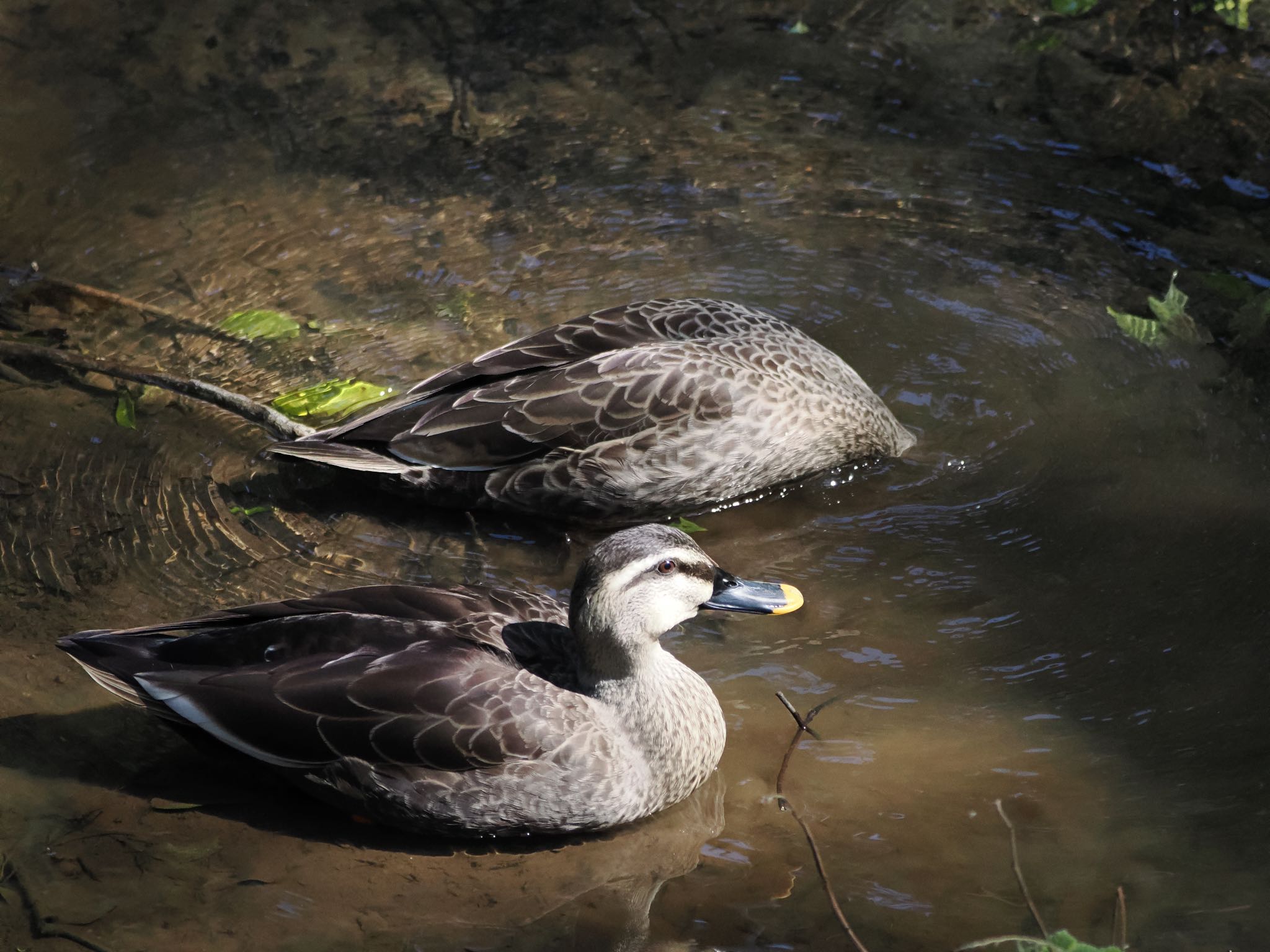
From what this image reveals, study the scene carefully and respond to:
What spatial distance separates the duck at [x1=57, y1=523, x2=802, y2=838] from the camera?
15.4 feet

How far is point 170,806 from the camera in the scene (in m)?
4.82

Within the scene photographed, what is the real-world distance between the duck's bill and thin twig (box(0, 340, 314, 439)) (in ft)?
8.03

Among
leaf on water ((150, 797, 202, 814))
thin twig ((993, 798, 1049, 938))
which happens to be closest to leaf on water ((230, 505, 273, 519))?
leaf on water ((150, 797, 202, 814))

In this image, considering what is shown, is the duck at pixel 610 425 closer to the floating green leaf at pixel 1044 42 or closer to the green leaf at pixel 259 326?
the green leaf at pixel 259 326

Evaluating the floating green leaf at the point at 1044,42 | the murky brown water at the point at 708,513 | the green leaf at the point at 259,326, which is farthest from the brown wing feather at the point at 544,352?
the floating green leaf at the point at 1044,42

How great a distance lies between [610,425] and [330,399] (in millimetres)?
1595

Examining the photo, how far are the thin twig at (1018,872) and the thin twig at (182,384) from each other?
12.3 ft

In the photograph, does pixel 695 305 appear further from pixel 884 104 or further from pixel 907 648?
pixel 884 104

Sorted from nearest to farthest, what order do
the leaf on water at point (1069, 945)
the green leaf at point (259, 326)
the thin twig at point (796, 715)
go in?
1. the leaf on water at point (1069, 945)
2. the thin twig at point (796, 715)
3. the green leaf at point (259, 326)

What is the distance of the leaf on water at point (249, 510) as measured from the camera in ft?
20.4

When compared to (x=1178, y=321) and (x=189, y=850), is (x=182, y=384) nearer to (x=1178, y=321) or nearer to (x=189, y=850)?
(x=189, y=850)

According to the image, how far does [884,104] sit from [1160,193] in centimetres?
201

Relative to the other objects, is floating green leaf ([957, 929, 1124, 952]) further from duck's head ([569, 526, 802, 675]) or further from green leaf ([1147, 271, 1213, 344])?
green leaf ([1147, 271, 1213, 344])

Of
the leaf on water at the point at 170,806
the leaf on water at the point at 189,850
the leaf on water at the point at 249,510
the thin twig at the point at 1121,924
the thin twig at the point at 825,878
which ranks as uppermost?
the leaf on water at the point at 249,510
